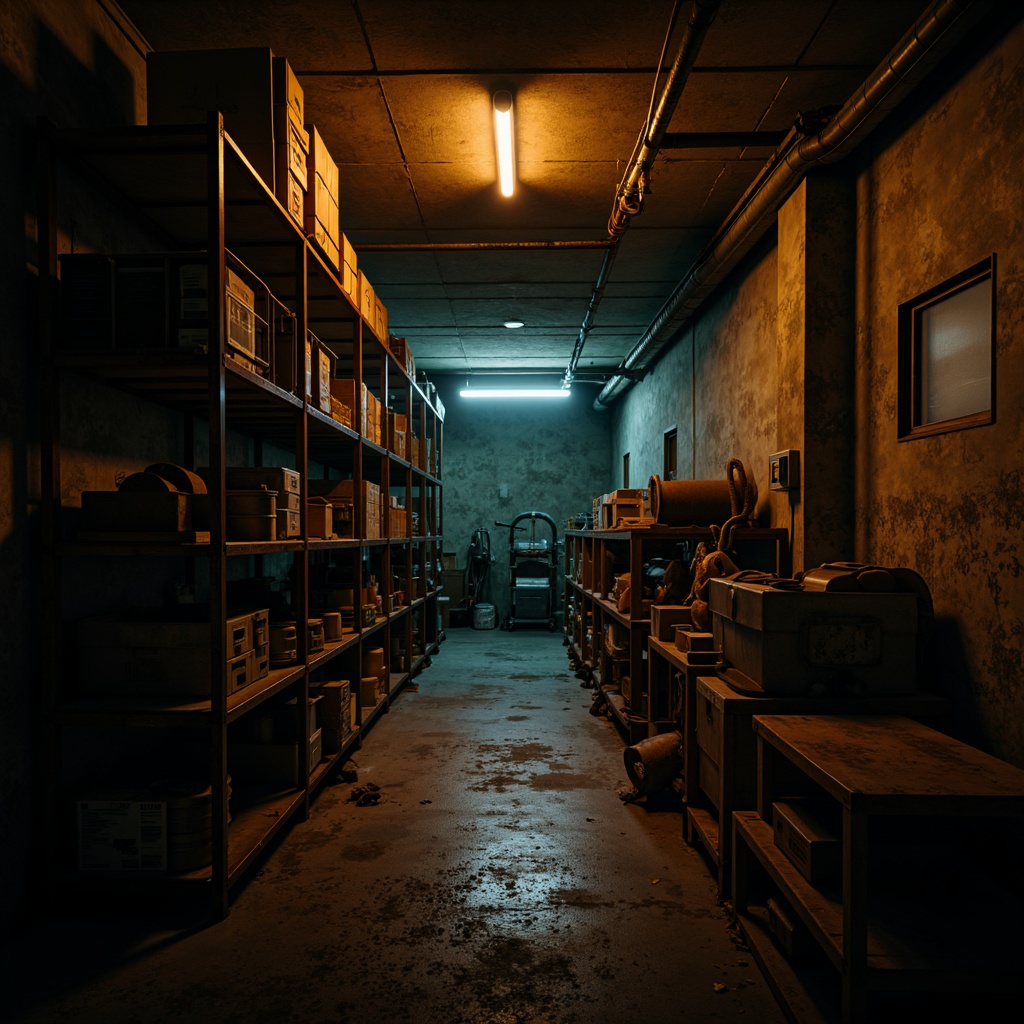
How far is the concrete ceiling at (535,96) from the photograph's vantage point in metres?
3.13

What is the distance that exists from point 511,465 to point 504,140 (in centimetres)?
809

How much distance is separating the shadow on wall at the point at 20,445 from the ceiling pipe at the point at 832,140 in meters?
3.31

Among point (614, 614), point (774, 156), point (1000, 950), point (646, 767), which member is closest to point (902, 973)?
point (1000, 950)

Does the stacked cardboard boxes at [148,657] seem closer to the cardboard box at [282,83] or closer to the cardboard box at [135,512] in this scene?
the cardboard box at [135,512]

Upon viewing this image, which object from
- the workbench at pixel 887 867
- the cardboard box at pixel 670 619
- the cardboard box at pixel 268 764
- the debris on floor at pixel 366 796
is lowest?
the debris on floor at pixel 366 796

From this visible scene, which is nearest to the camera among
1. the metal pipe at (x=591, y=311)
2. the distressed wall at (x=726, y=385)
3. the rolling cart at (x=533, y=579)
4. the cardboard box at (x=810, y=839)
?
the cardboard box at (x=810, y=839)

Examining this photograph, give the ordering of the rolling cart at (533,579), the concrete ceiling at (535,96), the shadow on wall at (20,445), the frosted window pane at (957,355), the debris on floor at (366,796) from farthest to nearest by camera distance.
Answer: the rolling cart at (533,579), the debris on floor at (366,796), the concrete ceiling at (535,96), the frosted window pane at (957,355), the shadow on wall at (20,445)

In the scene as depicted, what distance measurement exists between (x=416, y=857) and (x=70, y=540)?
2.00 meters

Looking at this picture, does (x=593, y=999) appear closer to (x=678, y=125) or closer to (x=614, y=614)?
(x=614, y=614)

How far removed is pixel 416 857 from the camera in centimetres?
308

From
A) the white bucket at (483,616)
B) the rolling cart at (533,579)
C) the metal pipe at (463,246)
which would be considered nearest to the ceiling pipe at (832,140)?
the metal pipe at (463,246)

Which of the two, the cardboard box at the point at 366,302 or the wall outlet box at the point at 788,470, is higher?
the cardboard box at the point at 366,302

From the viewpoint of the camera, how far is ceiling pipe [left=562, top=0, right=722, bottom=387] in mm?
2637

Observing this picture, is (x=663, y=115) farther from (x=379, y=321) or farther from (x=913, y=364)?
(x=379, y=321)
